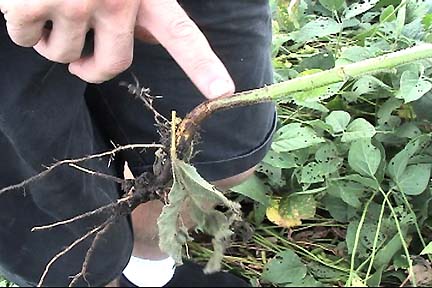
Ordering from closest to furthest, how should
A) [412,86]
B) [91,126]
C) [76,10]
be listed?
[76,10] → [91,126] → [412,86]

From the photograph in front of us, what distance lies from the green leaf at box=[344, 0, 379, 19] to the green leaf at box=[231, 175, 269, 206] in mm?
384

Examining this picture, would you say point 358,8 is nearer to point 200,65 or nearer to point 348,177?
point 348,177

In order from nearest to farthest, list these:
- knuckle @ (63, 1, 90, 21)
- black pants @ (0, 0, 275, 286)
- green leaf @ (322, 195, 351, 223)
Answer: knuckle @ (63, 1, 90, 21), black pants @ (0, 0, 275, 286), green leaf @ (322, 195, 351, 223)

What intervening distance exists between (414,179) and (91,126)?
630 millimetres

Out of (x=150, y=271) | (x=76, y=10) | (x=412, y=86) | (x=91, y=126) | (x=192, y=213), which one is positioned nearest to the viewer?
(x=76, y=10)

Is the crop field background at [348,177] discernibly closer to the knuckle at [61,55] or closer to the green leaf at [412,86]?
the green leaf at [412,86]

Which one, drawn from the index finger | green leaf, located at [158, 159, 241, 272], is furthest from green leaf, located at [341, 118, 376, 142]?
the index finger

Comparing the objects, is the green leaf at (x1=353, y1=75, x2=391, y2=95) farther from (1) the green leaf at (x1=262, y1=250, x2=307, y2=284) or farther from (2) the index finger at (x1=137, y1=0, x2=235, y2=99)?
(2) the index finger at (x1=137, y1=0, x2=235, y2=99)

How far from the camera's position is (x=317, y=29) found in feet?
5.29

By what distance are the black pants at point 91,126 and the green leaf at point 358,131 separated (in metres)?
0.26

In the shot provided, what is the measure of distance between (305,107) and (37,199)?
67 centimetres

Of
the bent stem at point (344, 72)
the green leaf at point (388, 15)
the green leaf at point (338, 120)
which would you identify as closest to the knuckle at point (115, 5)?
the bent stem at point (344, 72)

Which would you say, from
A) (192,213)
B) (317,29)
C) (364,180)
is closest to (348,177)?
(364,180)

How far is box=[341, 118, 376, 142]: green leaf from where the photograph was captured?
138cm
